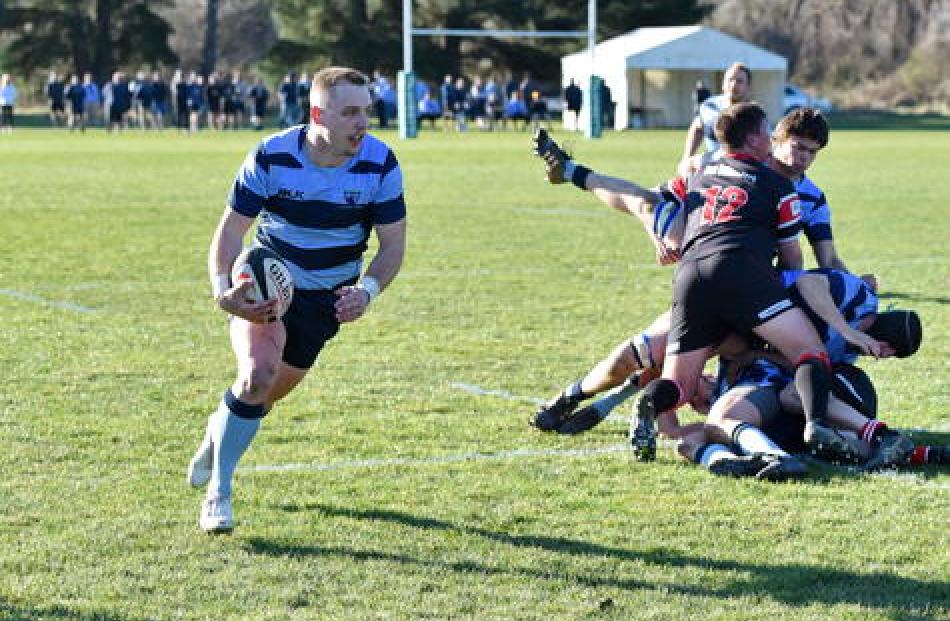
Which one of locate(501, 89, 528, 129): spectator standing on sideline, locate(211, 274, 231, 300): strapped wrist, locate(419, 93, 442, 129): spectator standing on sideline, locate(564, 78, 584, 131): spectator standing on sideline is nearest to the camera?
locate(211, 274, 231, 300): strapped wrist

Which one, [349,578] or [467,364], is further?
[467,364]

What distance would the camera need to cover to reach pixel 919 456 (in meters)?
6.72

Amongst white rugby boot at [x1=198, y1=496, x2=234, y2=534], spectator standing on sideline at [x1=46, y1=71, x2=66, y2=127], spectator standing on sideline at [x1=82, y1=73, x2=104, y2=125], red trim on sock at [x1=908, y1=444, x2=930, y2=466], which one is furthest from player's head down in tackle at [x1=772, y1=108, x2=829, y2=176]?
spectator standing on sideline at [x1=46, y1=71, x2=66, y2=127]

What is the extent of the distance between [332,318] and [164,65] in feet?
216

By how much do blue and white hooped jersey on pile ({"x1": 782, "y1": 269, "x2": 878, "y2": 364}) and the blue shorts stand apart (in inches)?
82.5

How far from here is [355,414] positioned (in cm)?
787

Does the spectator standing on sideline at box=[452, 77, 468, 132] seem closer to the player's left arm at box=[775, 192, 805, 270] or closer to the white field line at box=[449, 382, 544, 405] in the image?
the white field line at box=[449, 382, 544, 405]

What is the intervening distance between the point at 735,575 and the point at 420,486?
1600 mm

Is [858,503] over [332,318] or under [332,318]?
under

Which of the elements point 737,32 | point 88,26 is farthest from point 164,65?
point 737,32

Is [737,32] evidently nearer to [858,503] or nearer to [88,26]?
[88,26]

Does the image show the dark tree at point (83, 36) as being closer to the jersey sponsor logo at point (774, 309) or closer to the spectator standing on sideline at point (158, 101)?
the spectator standing on sideline at point (158, 101)

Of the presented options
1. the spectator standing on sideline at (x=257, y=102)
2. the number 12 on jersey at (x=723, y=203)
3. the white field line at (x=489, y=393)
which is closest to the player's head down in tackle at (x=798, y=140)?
the number 12 on jersey at (x=723, y=203)

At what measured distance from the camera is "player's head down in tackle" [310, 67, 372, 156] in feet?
18.9
